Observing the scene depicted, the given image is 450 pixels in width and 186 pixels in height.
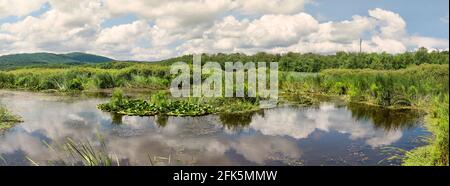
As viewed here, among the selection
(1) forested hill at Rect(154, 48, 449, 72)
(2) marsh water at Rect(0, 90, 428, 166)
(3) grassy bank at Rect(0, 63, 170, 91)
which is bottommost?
(2) marsh water at Rect(0, 90, 428, 166)

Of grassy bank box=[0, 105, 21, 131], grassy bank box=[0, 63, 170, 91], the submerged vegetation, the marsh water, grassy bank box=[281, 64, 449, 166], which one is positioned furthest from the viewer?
grassy bank box=[0, 63, 170, 91]

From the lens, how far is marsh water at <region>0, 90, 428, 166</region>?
7.30 metres

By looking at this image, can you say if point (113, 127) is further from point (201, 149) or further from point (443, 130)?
point (443, 130)

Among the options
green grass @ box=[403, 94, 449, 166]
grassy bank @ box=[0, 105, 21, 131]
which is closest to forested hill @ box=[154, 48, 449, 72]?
grassy bank @ box=[0, 105, 21, 131]

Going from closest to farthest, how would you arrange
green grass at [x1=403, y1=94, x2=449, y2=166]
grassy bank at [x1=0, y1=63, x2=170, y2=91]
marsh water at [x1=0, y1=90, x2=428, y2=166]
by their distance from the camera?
green grass at [x1=403, y1=94, x2=449, y2=166]
marsh water at [x1=0, y1=90, x2=428, y2=166]
grassy bank at [x1=0, y1=63, x2=170, y2=91]

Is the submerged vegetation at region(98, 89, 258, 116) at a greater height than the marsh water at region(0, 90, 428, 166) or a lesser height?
greater

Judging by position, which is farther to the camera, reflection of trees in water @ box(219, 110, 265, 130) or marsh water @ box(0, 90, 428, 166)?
reflection of trees in water @ box(219, 110, 265, 130)

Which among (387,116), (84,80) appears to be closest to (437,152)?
(387,116)

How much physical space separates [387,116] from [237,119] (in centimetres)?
452

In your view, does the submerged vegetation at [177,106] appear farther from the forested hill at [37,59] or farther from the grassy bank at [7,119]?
the forested hill at [37,59]

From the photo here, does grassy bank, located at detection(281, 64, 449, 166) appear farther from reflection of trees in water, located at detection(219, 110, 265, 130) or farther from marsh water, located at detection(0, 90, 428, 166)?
reflection of trees in water, located at detection(219, 110, 265, 130)

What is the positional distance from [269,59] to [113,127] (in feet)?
123

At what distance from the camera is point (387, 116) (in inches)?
466
